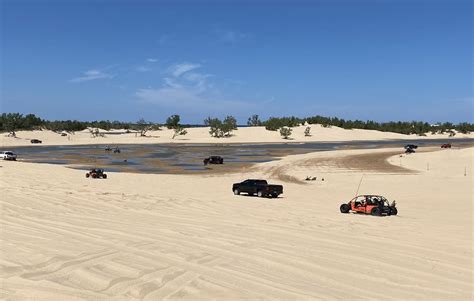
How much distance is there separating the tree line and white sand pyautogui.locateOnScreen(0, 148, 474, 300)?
395ft

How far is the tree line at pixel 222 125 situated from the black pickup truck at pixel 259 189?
111m

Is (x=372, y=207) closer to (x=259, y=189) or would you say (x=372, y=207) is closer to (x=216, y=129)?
(x=259, y=189)

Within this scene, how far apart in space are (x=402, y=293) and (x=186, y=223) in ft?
23.9

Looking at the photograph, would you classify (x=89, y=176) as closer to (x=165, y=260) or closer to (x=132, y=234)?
(x=132, y=234)

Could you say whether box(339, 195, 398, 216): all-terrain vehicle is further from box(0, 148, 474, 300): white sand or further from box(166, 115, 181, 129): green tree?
box(166, 115, 181, 129): green tree

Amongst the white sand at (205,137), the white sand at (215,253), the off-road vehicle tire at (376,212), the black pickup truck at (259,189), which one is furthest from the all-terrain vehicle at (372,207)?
the white sand at (205,137)

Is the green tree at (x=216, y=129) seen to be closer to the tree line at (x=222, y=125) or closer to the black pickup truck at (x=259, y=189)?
the tree line at (x=222, y=125)

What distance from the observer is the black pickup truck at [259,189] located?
2703 centimetres

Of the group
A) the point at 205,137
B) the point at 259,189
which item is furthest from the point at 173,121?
the point at 259,189

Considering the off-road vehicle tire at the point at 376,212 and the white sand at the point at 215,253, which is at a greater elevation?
the white sand at the point at 215,253

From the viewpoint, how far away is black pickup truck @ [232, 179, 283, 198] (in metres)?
27.0

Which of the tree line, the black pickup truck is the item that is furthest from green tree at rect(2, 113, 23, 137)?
the black pickup truck

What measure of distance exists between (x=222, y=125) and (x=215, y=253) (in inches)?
5200

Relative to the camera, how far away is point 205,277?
7465 millimetres
